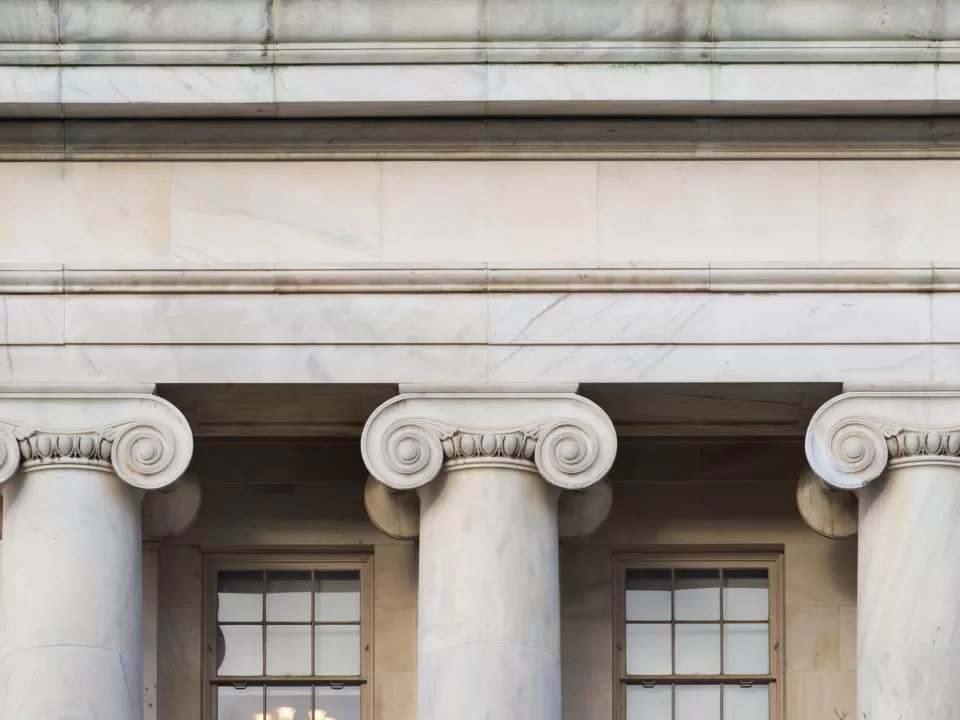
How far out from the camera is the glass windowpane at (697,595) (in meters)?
32.5

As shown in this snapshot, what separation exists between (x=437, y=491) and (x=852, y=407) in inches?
184

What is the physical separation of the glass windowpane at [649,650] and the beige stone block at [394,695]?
273cm

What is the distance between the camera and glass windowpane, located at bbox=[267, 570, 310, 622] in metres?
32.5

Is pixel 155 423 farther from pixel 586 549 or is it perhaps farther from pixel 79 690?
pixel 586 549

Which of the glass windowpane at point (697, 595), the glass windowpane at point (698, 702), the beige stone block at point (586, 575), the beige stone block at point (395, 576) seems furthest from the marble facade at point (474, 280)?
the glass windowpane at point (698, 702)

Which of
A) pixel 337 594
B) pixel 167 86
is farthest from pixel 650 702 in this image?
pixel 167 86

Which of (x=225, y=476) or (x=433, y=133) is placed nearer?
(x=433, y=133)

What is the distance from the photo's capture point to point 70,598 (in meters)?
28.4

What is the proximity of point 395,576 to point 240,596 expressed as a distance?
199 cm

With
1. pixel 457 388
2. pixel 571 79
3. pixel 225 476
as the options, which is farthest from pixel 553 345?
pixel 225 476

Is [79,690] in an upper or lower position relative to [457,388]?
lower

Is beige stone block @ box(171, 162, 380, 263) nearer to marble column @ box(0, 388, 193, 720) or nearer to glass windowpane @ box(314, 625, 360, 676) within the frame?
marble column @ box(0, 388, 193, 720)

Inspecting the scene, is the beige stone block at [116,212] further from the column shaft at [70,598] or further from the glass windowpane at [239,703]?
the glass windowpane at [239,703]

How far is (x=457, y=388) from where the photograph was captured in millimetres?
29031
